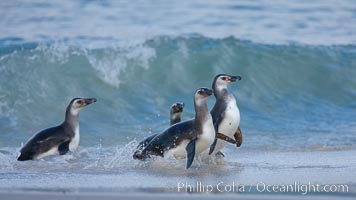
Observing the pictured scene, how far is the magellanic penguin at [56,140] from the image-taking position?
10.3 metres

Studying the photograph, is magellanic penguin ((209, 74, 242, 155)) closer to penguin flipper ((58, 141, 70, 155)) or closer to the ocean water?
the ocean water

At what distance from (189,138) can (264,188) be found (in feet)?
5.80

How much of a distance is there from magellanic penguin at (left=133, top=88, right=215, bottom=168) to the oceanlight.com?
1131 mm

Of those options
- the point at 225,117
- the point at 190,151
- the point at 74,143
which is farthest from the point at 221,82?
the point at 74,143

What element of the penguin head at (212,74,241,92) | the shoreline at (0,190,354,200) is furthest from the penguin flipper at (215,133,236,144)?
the shoreline at (0,190,354,200)

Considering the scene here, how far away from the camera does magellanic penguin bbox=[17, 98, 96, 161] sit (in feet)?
33.8

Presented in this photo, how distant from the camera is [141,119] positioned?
14.1m

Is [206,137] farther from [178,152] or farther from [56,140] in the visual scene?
[56,140]

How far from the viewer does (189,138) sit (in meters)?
9.60

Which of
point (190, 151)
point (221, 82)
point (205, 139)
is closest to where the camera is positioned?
point (190, 151)

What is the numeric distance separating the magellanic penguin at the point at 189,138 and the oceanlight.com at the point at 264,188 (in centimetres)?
113

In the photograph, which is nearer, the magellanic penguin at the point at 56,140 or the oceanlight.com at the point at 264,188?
the oceanlight.com at the point at 264,188

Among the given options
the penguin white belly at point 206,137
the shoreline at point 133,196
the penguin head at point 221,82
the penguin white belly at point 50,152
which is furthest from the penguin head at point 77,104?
the shoreline at point 133,196

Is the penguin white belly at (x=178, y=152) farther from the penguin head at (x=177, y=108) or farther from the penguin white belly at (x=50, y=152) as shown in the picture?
the penguin white belly at (x=50, y=152)
